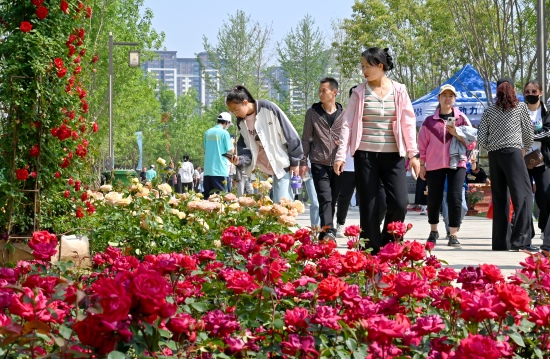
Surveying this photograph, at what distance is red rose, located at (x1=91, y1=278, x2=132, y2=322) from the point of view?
2566mm

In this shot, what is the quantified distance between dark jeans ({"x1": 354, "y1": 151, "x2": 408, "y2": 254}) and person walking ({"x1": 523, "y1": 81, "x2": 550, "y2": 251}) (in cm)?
352

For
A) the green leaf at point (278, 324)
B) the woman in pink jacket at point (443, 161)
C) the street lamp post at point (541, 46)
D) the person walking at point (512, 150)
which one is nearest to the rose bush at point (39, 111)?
the person walking at point (512, 150)

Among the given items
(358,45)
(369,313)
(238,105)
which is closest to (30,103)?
(238,105)

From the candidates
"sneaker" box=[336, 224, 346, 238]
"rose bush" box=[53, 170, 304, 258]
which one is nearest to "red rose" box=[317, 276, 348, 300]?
"rose bush" box=[53, 170, 304, 258]

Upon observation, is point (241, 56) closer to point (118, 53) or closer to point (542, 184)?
point (118, 53)

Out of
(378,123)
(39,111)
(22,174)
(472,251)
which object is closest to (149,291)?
(22,174)

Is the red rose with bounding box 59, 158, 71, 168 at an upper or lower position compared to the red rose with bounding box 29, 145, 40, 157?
lower

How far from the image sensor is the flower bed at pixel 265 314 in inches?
106

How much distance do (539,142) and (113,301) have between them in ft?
32.9

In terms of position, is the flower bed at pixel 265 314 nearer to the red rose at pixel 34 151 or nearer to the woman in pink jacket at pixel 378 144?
the woman in pink jacket at pixel 378 144

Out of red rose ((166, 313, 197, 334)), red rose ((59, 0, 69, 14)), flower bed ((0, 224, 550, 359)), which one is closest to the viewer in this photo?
flower bed ((0, 224, 550, 359))

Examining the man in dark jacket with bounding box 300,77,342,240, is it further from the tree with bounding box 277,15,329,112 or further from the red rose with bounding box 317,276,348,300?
the tree with bounding box 277,15,329,112

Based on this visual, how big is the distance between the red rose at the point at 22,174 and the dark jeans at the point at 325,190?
162 inches

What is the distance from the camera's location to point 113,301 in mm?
2578
